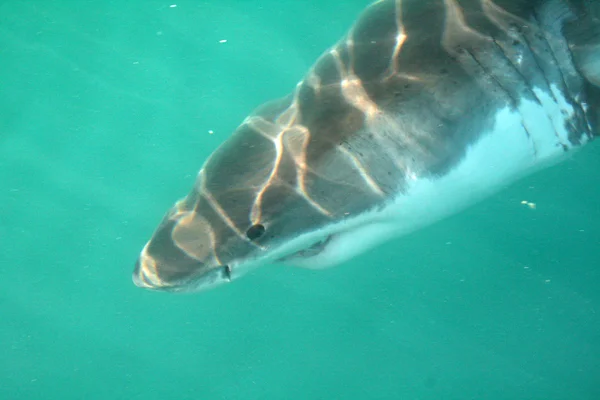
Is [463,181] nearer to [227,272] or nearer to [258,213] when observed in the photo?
[258,213]

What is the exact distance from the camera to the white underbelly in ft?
9.14

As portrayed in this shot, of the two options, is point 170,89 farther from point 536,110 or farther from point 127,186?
point 536,110

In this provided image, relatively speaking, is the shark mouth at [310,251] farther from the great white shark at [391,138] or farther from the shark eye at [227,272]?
the shark eye at [227,272]

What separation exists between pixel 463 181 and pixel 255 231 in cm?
122

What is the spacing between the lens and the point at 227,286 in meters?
7.05

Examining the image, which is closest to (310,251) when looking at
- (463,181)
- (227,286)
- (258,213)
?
(258,213)

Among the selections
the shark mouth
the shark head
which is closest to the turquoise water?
the shark mouth

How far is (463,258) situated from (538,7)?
14.5ft

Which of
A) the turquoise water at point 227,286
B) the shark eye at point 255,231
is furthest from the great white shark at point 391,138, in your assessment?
the turquoise water at point 227,286

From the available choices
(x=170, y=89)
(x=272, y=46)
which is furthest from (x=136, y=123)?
(x=272, y=46)

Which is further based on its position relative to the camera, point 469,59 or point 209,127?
point 209,127

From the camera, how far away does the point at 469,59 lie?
2.81m

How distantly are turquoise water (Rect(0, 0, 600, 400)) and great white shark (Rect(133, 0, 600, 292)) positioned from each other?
3858 millimetres

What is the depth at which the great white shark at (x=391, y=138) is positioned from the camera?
2.59m
